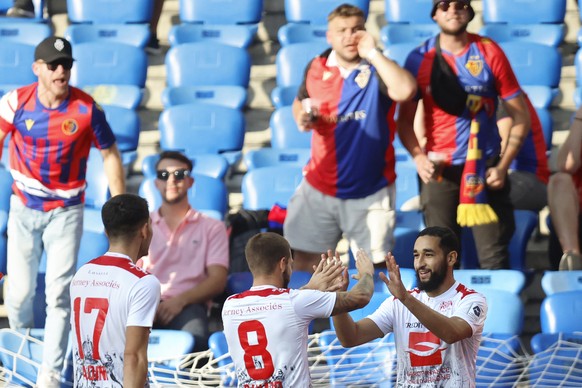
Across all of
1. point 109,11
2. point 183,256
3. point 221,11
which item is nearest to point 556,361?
point 183,256

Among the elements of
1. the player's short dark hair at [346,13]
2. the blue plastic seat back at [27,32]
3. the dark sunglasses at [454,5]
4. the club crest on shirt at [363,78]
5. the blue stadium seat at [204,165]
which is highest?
the dark sunglasses at [454,5]

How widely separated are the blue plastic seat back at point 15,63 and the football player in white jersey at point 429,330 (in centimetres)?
560

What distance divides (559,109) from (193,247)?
3782 millimetres

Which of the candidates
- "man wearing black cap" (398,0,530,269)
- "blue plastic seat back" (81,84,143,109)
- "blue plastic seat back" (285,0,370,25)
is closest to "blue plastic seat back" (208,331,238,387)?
"man wearing black cap" (398,0,530,269)

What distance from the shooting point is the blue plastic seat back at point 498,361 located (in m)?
6.07

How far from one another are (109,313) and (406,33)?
5.68m

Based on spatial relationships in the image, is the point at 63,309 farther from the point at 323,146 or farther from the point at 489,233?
the point at 489,233

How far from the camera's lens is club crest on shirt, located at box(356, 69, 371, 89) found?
700 cm

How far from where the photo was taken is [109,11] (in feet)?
34.5

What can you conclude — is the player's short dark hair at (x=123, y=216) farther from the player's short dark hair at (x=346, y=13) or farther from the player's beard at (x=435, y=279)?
the player's short dark hair at (x=346, y=13)

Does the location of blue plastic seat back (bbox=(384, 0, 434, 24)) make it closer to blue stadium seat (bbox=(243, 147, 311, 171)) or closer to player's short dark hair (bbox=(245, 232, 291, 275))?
blue stadium seat (bbox=(243, 147, 311, 171))

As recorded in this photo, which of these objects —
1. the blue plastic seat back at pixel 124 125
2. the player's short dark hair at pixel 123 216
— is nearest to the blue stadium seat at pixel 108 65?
the blue plastic seat back at pixel 124 125

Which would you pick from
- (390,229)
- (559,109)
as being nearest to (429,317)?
(390,229)

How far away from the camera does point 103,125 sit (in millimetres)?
6918
